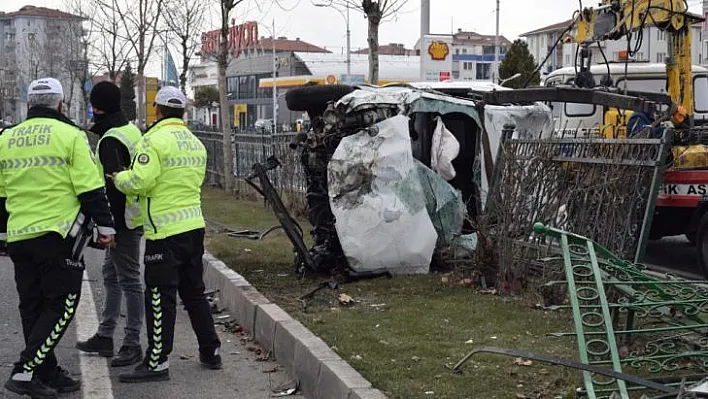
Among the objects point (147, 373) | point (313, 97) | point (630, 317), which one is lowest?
point (147, 373)

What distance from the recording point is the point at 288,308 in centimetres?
790

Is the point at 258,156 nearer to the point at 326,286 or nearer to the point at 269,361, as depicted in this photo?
the point at 326,286

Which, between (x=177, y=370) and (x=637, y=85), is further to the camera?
(x=637, y=85)

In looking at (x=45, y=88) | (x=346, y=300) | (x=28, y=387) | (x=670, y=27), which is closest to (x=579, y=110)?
(x=670, y=27)

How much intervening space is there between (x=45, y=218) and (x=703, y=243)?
23.7ft

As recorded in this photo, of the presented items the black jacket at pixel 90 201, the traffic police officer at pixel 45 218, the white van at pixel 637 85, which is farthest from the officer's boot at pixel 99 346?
the white van at pixel 637 85

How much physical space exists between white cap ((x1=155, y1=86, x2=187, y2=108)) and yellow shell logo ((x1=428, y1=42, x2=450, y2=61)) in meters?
15.4

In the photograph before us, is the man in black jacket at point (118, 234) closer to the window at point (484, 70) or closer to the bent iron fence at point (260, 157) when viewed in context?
the bent iron fence at point (260, 157)

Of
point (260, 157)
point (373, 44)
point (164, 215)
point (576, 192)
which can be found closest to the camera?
point (164, 215)

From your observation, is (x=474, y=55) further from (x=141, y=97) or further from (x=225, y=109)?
(x=225, y=109)

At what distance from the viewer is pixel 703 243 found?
10578mm

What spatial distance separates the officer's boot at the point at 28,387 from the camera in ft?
19.3

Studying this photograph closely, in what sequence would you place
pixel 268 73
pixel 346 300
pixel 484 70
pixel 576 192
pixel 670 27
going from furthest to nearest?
A: 1. pixel 268 73
2. pixel 484 70
3. pixel 670 27
4. pixel 346 300
5. pixel 576 192

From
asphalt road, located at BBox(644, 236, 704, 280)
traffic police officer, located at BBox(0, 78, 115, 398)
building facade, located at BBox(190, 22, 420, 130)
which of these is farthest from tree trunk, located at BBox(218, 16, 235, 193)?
building facade, located at BBox(190, 22, 420, 130)
